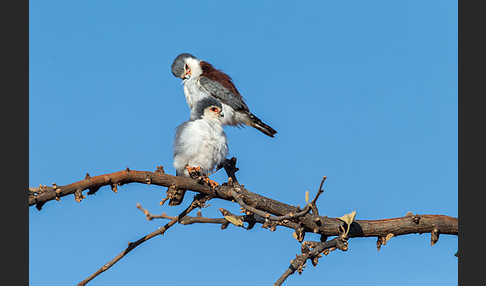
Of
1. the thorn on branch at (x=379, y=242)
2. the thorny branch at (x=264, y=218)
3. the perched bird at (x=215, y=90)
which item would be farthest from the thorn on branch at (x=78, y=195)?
the perched bird at (x=215, y=90)

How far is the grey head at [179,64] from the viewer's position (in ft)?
37.6

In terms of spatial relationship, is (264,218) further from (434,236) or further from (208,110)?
(208,110)

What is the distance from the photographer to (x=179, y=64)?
1152 centimetres

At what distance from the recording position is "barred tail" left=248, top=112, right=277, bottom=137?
11.2 meters

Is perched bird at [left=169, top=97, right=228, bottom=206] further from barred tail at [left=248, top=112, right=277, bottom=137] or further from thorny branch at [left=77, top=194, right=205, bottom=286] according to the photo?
barred tail at [left=248, top=112, right=277, bottom=137]

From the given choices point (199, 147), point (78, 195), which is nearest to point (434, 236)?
point (199, 147)

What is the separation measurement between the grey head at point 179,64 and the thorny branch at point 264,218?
5.91 m

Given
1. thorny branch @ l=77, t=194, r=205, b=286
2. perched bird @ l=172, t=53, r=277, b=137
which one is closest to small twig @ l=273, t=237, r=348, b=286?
thorny branch @ l=77, t=194, r=205, b=286

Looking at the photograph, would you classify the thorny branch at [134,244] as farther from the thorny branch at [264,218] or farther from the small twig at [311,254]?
the small twig at [311,254]

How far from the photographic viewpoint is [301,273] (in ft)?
15.1

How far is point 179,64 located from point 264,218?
726 cm

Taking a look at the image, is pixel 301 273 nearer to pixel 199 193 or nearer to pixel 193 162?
pixel 199 193

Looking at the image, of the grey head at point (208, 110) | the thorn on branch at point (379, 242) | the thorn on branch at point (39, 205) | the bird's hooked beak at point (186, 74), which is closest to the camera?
the thorn on branch at point (39, 205)

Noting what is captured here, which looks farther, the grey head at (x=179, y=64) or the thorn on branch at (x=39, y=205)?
the grey head at (x=179, y=64)
